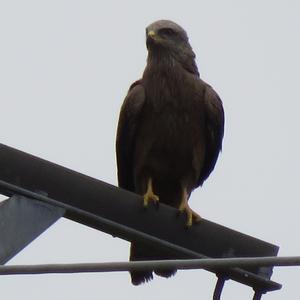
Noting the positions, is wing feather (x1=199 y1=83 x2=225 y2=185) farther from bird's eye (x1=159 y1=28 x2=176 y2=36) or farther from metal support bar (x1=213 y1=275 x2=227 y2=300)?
metal support bar (x1=213 y1=275 x2=227 y2=300)

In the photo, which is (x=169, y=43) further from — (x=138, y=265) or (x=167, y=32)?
(x=138, y=265)

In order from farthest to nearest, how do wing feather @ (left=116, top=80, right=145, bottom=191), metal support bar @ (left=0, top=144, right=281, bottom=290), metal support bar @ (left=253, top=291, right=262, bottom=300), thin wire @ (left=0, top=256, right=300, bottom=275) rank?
wing feather @ (left=116, top=80, right=145, bottom=191) → metal support bar @ (left=253, top=291, right=262, bottom=300) → metal support bar @ (left=0, top=144, right=281, bottom=290) → thin wire @ (left=0, top=256, right=300, bottom=275)

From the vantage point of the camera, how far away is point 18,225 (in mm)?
6098

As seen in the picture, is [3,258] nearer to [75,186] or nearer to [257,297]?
[75,186]

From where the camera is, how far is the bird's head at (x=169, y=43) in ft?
32.0

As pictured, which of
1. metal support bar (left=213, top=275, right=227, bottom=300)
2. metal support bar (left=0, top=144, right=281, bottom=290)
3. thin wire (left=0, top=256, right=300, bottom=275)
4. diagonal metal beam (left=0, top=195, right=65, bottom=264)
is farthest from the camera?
metal support bar (left=213, top=275, right=227, bottom=300)

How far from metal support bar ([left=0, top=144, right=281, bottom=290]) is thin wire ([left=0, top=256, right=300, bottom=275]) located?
944mm

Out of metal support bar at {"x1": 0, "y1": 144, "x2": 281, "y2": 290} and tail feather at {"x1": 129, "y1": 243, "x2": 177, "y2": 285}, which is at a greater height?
tail feather at {"x1": 129, "y1": 243, "x2": 177, "y2": 285}

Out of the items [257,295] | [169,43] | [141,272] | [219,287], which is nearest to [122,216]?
[219,287]

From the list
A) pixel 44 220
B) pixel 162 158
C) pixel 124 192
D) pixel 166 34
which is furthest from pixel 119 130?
pixel 44 220

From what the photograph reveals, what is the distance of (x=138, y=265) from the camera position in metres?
5.41

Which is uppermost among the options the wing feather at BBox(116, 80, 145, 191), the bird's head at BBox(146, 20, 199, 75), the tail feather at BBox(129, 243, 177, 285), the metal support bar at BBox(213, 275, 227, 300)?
the bird's head at BBox(146, 20, 199, 75)

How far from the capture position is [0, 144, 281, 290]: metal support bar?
20.8 feet

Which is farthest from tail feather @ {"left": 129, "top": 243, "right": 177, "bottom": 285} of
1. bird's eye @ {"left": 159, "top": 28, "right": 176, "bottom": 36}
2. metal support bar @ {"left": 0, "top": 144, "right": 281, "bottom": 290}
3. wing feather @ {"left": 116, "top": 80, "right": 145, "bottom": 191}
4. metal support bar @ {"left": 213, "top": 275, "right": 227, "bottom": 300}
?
bird's eye @ {"left": 159, "top": 28, "right": 176, "bottom": 36}
